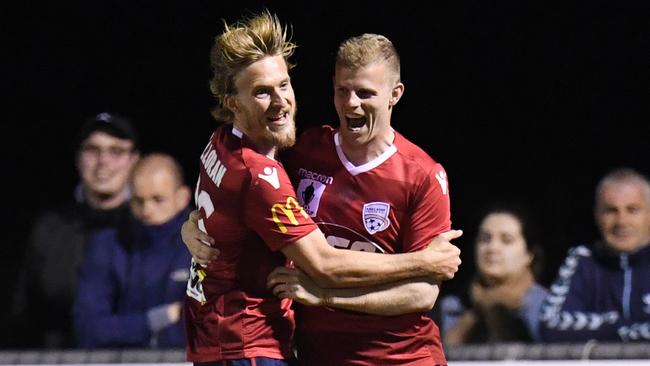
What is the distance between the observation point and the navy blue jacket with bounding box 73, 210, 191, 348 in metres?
6.95

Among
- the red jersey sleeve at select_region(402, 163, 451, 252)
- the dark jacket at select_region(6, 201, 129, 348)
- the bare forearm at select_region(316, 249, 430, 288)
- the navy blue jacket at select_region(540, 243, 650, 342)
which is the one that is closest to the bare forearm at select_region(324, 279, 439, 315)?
the bare forearm at select_region(316, 249, 430, 288)

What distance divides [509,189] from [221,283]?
2.89 m

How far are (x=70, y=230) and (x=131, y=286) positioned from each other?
437 mm

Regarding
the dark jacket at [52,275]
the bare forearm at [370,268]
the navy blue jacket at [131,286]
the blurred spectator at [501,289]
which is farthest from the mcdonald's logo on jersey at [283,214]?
the dark jacket at [52,275]

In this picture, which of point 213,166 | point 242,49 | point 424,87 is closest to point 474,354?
point 424,87

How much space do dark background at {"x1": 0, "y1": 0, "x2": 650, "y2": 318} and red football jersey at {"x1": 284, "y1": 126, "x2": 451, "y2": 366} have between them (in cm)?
250

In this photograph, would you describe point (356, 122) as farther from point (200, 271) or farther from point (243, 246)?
point (200, 271)

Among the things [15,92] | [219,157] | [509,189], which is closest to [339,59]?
[219,157]

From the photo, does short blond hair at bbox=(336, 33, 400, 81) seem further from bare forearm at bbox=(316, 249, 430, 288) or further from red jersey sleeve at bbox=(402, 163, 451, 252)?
bare forearm at bbox=(316, 249, 430, 288)

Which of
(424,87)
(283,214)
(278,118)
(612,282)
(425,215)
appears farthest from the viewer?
(424,87)

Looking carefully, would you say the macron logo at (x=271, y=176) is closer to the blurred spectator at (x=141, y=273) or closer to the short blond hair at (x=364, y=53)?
the short blond hair at (x=364, y=53)

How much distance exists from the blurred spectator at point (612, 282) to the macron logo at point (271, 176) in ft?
9.45

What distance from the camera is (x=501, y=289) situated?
22.8ft

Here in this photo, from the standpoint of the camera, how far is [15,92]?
727 centimetres
